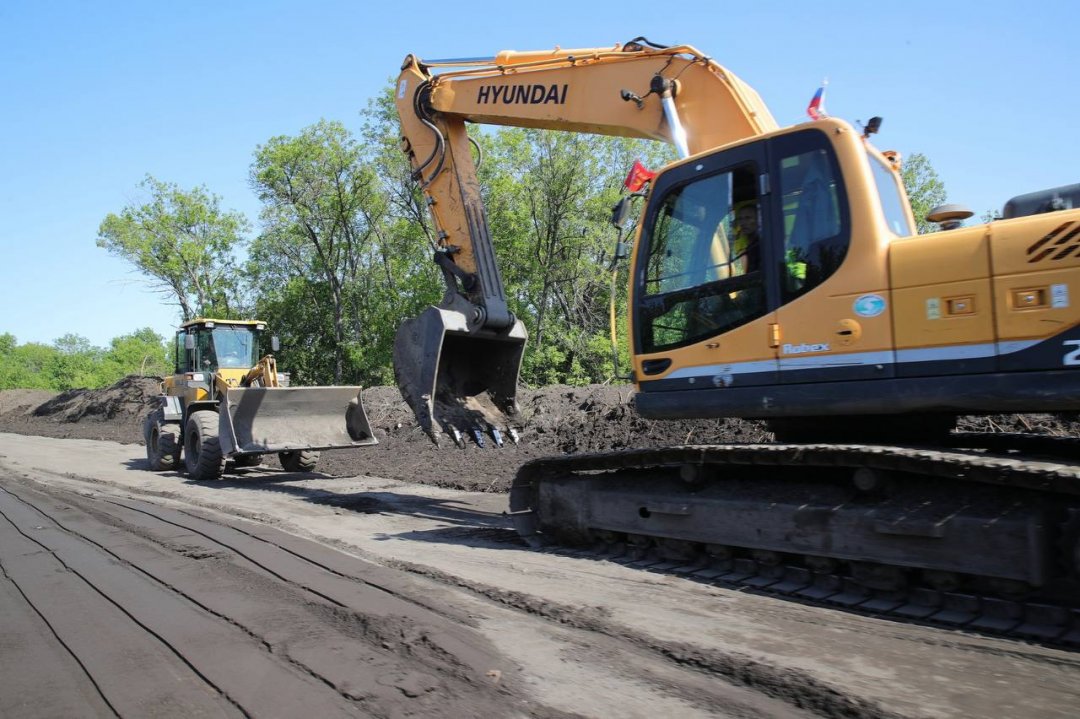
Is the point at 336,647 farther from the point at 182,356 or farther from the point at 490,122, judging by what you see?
the point at 182,356

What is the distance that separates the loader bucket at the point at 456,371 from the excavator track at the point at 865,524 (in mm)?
1719

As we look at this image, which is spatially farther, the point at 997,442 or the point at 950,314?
the point at 997,442

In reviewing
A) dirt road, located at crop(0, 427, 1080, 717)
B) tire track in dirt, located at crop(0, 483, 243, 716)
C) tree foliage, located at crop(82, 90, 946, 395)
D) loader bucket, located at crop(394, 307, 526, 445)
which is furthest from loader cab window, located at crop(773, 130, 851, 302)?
tree foliage, located at crop(82, 90, 946, 395)

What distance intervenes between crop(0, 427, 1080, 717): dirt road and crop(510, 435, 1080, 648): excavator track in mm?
336

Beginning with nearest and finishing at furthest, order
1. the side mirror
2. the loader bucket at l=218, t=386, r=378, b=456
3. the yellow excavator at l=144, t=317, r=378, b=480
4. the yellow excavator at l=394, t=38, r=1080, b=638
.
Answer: the yellow excavator at l=394, t=38, r=1080, b=638
the side mirror
the loader bucket at l=218, t=386, r=378, b=456
the yellow excavator at l=144, t=317, r=378, b=480

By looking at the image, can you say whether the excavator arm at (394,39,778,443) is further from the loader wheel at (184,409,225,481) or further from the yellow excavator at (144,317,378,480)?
the loader wheel at (184,409,225,481)

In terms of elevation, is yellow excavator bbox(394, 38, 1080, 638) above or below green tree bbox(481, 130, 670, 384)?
below

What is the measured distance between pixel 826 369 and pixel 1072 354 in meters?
1.21

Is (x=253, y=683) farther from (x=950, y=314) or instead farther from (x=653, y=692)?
(x=950, y=314)

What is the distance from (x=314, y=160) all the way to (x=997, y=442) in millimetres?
32871

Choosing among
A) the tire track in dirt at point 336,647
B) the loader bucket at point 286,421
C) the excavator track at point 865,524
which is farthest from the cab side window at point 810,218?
the loader bucket at point 286,421

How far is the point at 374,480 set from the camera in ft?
37.5

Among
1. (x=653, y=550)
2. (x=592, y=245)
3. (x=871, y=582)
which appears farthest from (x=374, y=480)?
(x=592, y=245)

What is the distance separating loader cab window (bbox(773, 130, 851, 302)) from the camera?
4.50 meters
